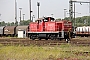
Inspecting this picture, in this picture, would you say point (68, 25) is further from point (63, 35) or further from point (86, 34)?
point (86, 34)

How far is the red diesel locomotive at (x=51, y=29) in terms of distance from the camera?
29737mm

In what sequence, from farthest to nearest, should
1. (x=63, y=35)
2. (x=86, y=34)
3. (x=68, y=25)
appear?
(x=86, y=34) < (x=68, y=25) < (x=63, y=35)

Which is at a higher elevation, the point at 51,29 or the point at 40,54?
the point at 51,29

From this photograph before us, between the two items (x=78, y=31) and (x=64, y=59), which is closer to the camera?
(x=64, y=59)

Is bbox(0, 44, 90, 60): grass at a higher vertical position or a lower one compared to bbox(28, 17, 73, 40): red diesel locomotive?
lower

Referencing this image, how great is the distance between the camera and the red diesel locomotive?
97.6ft

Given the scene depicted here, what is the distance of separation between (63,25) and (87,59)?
19711mm

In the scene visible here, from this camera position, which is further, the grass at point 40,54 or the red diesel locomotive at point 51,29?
the red diesel locomotive at point 51,29

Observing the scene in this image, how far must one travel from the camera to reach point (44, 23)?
32.2 metres

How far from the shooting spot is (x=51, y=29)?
1246 inches

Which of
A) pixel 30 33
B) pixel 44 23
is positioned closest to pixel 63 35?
pixel 44 23

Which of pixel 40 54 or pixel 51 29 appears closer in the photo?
pixel 40 54

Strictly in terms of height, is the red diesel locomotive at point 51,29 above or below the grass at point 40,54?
above

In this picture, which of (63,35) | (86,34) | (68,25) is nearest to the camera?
(63,35)
